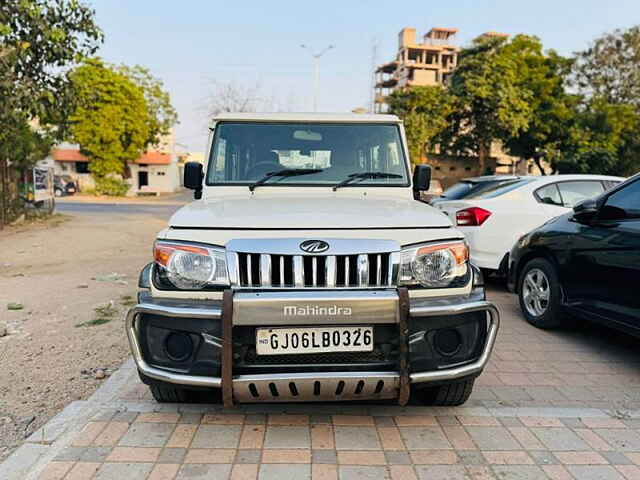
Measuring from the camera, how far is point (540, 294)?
525cm

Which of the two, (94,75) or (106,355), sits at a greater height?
(94,75)

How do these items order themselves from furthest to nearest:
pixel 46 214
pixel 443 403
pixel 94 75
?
1. pixel 94 75
2. pixel 46 214
3. pixel 443 403

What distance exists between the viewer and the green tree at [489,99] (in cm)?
3250

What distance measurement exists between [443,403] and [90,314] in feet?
13.7

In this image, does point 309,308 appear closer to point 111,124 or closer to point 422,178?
point 422,178

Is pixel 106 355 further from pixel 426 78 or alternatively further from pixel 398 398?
pixel 426 78

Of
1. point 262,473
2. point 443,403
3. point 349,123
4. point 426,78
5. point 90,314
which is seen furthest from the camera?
point 426,78

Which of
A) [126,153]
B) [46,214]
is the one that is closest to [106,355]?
[46,214]

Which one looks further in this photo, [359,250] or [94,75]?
[94,75]

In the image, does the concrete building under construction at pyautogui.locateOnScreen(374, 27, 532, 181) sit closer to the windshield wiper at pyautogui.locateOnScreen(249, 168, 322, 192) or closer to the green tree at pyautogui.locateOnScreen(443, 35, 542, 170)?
the green tree at pyautogui.locateOnScreen(443, 35, 542, 170)

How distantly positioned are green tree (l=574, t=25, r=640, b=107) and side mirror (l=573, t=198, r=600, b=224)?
3666 centimetres

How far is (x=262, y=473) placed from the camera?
265 cm

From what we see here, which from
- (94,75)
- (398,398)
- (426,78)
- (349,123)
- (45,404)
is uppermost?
(426,78)

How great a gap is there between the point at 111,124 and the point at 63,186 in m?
7.11
